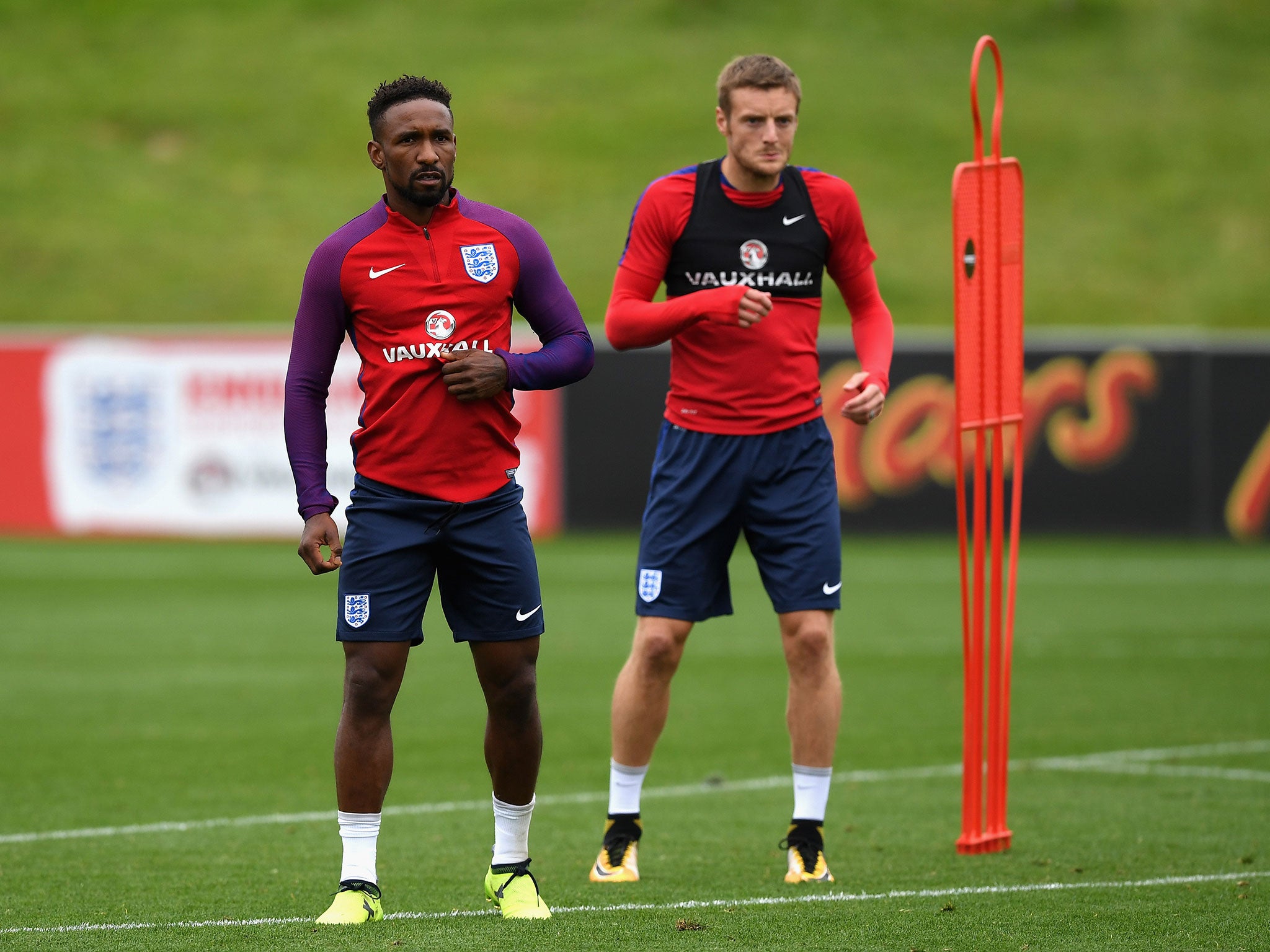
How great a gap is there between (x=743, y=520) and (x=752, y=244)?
33.7 inches

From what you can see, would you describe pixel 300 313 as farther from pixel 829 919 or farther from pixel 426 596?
pixel 829 919

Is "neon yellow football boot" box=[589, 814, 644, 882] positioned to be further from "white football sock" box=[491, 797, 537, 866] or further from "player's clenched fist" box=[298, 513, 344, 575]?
"player's clenched fist" box=[298, 513, 344, 575]

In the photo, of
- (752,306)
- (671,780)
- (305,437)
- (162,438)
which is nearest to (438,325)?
(305,437)

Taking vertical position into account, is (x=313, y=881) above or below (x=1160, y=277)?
below

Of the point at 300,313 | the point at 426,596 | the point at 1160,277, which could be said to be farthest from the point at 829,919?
the point at 1160,277

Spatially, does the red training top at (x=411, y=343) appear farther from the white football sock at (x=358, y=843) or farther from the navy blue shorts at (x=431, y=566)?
the white football sock at (x=358, y=843)

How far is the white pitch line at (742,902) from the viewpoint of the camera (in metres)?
4.62

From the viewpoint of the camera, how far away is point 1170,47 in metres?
36.4

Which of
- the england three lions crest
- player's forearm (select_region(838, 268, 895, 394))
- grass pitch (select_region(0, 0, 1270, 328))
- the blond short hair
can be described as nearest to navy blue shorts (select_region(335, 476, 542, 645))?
the england three lions crest

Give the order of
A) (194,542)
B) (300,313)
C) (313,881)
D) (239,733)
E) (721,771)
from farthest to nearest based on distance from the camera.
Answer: (194,542) → (239,733) → (721,771) → (313,881) → (300,313)

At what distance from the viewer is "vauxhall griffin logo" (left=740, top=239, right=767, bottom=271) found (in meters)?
5.54

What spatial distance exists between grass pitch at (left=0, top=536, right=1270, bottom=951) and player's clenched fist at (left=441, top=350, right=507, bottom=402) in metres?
1.36

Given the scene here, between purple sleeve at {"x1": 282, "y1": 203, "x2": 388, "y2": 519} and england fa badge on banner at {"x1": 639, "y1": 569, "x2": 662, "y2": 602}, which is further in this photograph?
england fa badge on banner at {"x1": 639, "y1": 569, "x2": 662, "y2": 602}

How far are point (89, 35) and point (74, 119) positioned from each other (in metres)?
4.66
